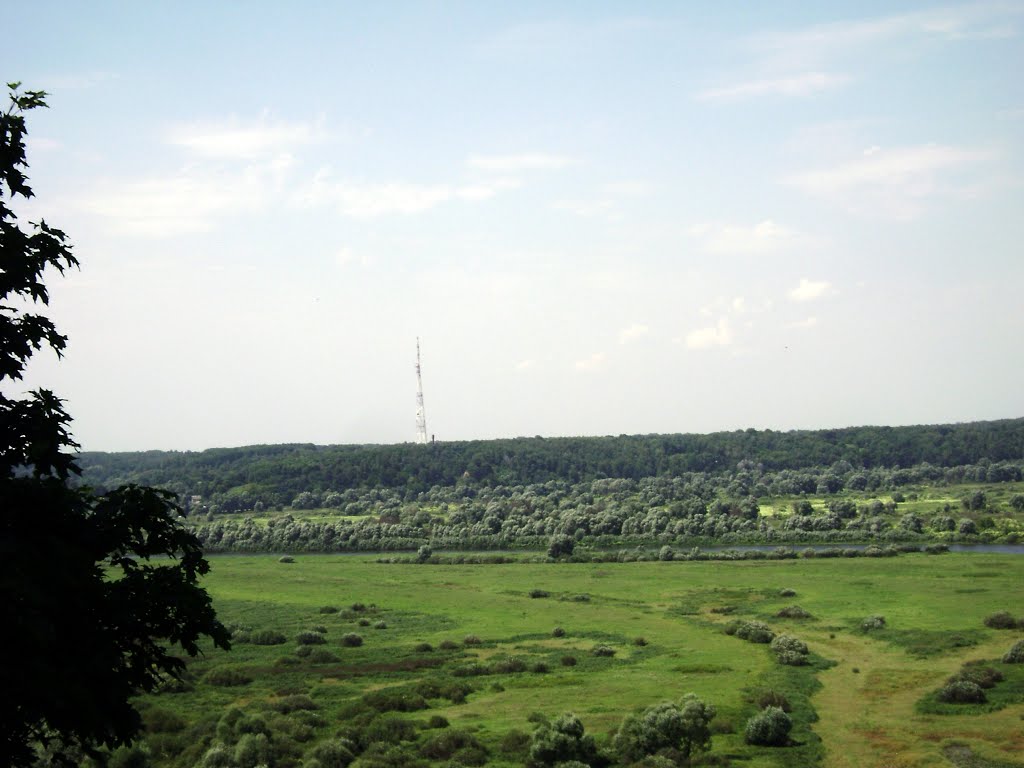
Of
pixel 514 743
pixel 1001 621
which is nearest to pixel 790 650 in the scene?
pixel 1001 621

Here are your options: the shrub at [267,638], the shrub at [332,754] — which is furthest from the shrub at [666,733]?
the shrub at [267,638]

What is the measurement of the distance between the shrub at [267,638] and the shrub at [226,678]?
32.5ft

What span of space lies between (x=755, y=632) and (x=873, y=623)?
25.7ft

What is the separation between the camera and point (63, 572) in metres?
10.3

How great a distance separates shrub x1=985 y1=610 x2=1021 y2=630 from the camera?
58.8m

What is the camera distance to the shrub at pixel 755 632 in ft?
196

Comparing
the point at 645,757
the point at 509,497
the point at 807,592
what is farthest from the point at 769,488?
the point at 645,757

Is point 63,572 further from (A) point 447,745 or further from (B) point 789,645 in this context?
(B) point 789,645

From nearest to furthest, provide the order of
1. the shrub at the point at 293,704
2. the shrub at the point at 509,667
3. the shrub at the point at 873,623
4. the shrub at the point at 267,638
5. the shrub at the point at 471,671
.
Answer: the shrub at the point at 293,704 → the shrub at the point at 471,671 → the shrub at the point at 509,667 → the shrub at the point at 873,623 → the shrub at the point at 267,638

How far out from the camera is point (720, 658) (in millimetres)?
55281

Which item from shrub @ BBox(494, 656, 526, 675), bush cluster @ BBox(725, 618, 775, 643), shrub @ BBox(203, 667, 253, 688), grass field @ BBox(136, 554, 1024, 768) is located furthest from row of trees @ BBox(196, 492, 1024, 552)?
shrub @ BBox(203, 667, 253, 688)

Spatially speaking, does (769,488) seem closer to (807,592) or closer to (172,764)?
(807,592)

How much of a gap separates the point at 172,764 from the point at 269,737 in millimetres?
3774

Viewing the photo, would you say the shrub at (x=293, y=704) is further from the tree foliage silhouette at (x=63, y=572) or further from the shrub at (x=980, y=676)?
the tree foliage silhouette at (x=63, y=572)
